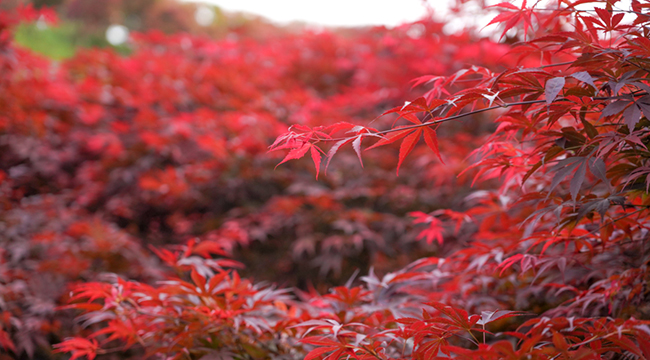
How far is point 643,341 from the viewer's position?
699mm

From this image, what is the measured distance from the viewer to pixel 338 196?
9.30ft

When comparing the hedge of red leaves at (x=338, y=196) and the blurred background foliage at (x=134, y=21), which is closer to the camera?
the hedge of red leaves at (x=338, y=196)

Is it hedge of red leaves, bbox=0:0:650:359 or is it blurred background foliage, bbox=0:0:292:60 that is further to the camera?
blurred background foliage, bbox=0:0:292:60

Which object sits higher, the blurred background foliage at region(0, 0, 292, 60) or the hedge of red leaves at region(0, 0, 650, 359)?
the blurred background foliage at region(0, 0, 292, 60)

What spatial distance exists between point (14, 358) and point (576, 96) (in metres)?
2.37

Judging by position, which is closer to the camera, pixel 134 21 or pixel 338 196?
pixel 338 196

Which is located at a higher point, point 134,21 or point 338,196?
point 134,21

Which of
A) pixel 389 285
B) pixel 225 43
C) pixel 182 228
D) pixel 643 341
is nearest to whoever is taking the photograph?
pixel 643 341

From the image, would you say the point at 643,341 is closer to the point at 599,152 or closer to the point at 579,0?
the point at 599,152

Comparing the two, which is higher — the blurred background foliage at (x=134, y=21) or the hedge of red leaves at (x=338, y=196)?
the blurred background foliage at (x=134, y=21)

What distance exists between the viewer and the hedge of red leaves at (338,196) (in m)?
0.85

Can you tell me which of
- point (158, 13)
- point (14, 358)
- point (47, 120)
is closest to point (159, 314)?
point (14, 358)

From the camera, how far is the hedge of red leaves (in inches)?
33.3

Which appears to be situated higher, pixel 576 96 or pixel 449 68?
pixel 449 68
